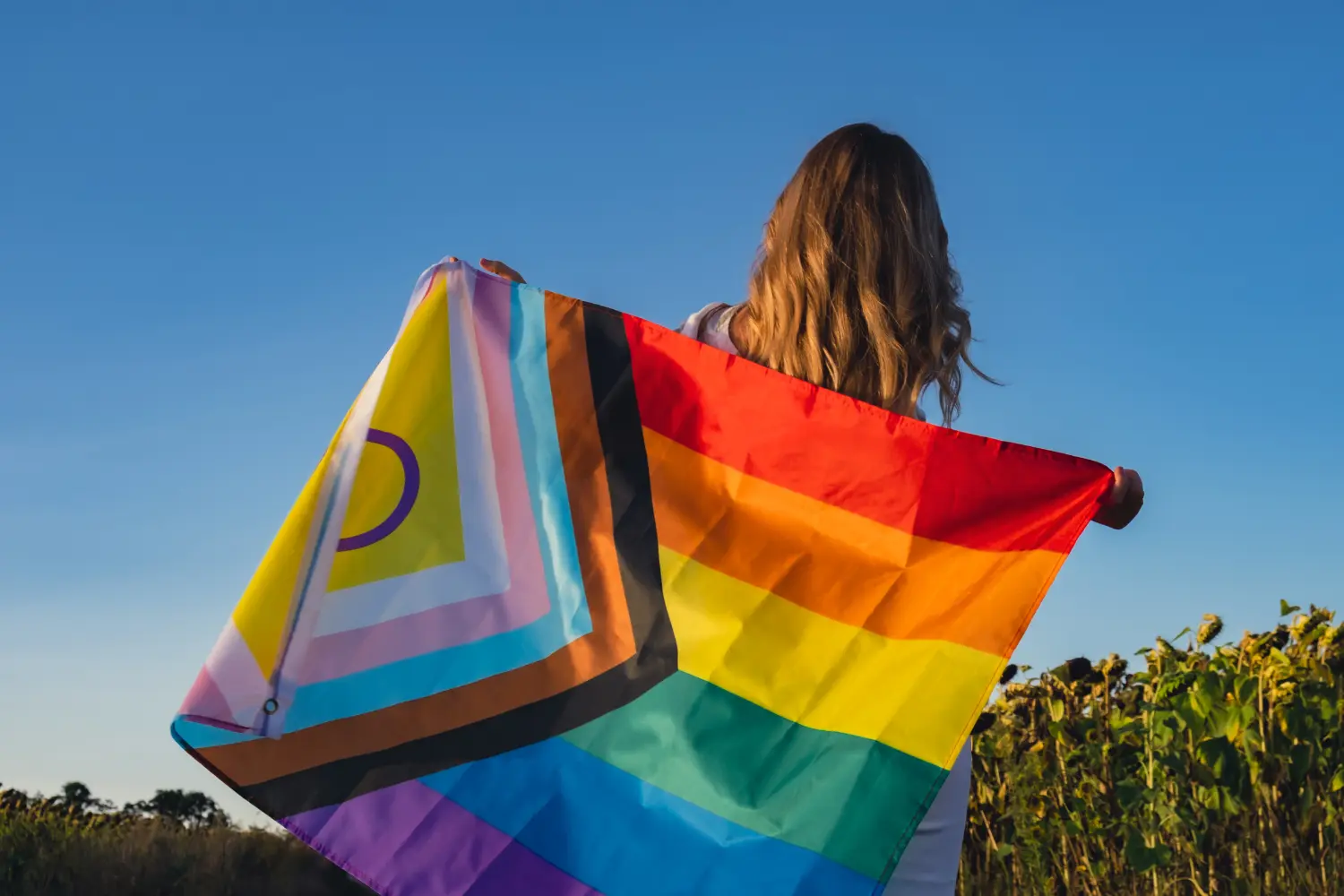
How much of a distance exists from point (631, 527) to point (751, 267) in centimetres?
64

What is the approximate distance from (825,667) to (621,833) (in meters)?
0.51

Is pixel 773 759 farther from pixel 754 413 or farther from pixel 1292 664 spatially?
pixel 1292 664

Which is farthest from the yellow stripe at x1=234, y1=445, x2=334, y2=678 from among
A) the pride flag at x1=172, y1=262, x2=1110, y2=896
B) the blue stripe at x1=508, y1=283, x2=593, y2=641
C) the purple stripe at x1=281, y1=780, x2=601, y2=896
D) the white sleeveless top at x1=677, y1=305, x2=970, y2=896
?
the white sleeveless top at x1=677, y1=305, x2=970, y2=896

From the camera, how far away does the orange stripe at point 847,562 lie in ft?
7.98

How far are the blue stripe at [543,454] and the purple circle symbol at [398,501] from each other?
0.24m

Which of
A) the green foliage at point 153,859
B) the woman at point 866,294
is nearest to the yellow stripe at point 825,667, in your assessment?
the woman at point 866,294

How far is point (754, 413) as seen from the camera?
2.59m

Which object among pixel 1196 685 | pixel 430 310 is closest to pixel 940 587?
pixel 430 310

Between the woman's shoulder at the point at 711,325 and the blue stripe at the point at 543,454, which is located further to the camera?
the woman's shoulder at the point at 711,325

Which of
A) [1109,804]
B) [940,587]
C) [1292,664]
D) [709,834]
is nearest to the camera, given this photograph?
[709,834]

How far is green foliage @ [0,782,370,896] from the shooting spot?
5.84 metres

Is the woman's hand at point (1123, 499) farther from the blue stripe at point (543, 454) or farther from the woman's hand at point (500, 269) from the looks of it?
the woman's hand at point (500, 269)

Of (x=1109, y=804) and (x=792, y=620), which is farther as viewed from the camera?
(x=1109, y=804)

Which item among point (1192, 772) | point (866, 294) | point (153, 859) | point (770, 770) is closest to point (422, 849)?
point (770, 770)
